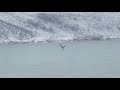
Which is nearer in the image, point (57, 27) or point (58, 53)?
point (58, 53)

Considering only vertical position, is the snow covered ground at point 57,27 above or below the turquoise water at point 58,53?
above

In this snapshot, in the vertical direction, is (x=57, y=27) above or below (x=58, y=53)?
above

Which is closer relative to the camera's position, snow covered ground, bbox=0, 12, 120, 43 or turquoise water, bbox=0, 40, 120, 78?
turquoise water, bbox=0, 40, 120, 78

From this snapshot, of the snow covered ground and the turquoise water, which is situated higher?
the snow covered ground

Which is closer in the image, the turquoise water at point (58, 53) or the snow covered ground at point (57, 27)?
the turquoise water at point (58, 53)

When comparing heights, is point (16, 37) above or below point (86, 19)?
below
